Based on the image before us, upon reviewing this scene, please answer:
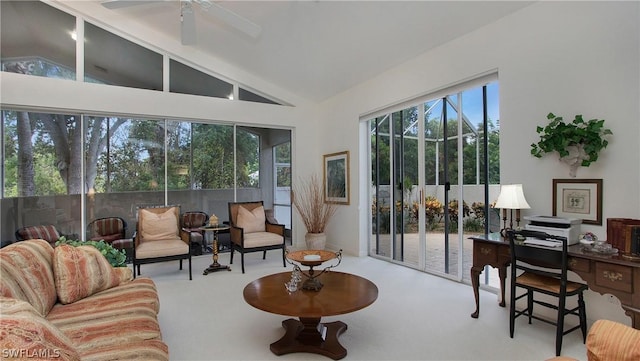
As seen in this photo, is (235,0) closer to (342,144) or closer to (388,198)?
(342,144)

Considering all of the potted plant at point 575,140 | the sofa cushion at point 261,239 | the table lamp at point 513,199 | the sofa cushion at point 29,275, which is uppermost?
the potted plant at point 575,140

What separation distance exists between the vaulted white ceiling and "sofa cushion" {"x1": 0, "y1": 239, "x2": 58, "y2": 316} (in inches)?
107

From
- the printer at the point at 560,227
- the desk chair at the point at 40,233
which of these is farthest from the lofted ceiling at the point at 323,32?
the desk chair at the point at 40,233

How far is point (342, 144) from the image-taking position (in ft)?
19.8

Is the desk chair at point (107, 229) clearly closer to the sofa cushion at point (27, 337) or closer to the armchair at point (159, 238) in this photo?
the armchair at point (159, 238)

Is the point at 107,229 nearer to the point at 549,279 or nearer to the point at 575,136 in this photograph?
the point at 549,279

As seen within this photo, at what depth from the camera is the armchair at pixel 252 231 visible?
15.5 ft

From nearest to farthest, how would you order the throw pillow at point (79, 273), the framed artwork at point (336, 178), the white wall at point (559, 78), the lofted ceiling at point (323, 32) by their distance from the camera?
1. the throw pillow at point (79, 273)
2. the white wall at point (559, 78)
3. the lofted ceiling at point (323, 32)
4. the framed artwork at point (336, 178)

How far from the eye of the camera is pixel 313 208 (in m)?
6.06

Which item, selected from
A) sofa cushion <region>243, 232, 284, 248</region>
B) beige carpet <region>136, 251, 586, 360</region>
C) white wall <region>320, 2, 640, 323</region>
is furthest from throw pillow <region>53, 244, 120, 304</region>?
white wall <region>320, 2, 640, 323</region>

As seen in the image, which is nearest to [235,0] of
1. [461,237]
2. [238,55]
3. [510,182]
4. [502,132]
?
[238,55]

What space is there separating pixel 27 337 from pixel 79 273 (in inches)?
63.2

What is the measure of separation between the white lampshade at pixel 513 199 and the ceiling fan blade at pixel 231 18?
3153 millimetres

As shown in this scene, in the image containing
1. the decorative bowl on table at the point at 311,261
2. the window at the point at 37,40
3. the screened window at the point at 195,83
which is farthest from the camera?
the screened window at the point at 195,83
